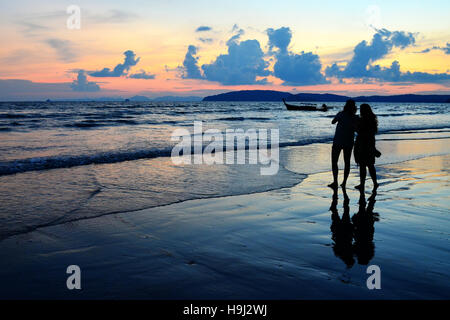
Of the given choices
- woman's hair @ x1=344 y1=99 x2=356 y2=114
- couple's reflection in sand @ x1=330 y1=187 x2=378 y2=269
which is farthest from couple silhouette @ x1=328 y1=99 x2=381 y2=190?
couple's reflection in sand @ x1=330 y1=187 x2=378 y2=269

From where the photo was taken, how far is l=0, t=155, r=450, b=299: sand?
3502mm

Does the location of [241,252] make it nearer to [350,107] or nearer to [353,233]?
[353,233]

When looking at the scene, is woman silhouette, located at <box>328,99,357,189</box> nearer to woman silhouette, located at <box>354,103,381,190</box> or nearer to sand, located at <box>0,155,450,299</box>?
woman silhouette, located at <box>354,103,381,190</box>

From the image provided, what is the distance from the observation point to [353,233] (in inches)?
208

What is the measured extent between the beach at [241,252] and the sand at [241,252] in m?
0.01

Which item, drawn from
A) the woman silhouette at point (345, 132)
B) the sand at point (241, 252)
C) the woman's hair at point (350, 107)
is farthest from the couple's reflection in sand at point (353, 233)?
the woman's hair at point (350, 107)

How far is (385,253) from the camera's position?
14.6 ft

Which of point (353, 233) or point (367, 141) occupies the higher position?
point (367, 141)

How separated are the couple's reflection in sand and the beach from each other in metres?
0.02

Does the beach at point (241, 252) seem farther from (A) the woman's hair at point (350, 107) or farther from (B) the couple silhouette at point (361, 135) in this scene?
(A) the woman's hair at point (350, 107)

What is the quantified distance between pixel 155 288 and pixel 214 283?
615 millimetres

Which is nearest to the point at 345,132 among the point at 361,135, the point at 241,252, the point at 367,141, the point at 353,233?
the point at 361,135
